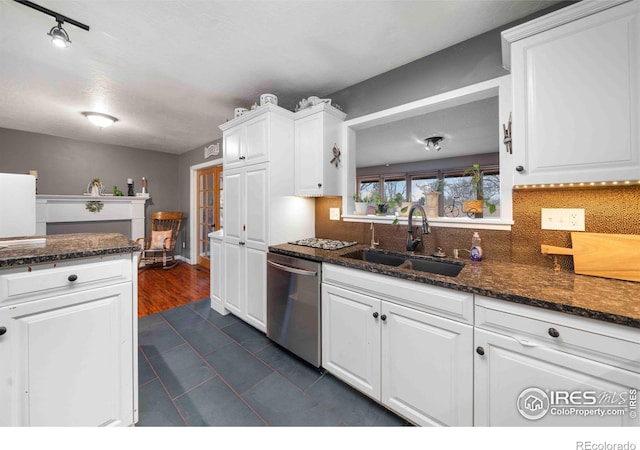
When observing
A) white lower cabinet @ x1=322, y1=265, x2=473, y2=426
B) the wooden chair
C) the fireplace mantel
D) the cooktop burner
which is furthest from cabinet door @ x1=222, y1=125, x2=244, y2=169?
the fireplace mantel

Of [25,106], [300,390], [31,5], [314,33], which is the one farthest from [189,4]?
[25,106]

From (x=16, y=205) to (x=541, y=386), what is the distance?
8.48 feet

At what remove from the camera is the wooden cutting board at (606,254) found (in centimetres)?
120

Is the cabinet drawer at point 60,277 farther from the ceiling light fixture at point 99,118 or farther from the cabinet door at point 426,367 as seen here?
the ceiling light fixture at point 99,118

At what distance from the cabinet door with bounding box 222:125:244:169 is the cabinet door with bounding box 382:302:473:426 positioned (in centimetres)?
196

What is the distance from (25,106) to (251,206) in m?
3.10

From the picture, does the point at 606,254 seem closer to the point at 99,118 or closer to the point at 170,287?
the point at 170,287

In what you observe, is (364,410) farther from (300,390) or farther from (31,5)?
(31,5)

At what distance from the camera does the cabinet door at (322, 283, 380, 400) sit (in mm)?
1507

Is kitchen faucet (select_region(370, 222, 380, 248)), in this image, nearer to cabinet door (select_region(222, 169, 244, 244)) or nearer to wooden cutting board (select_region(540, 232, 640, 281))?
wooden cutting board (select_region(540, 232, 640, 281))

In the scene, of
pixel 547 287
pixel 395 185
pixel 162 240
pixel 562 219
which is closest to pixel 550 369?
pixel 547 287

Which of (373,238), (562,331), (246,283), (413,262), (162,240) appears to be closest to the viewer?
(562,331)

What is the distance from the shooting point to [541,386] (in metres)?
1.02

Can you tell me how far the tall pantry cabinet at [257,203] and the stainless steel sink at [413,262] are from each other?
72cm
